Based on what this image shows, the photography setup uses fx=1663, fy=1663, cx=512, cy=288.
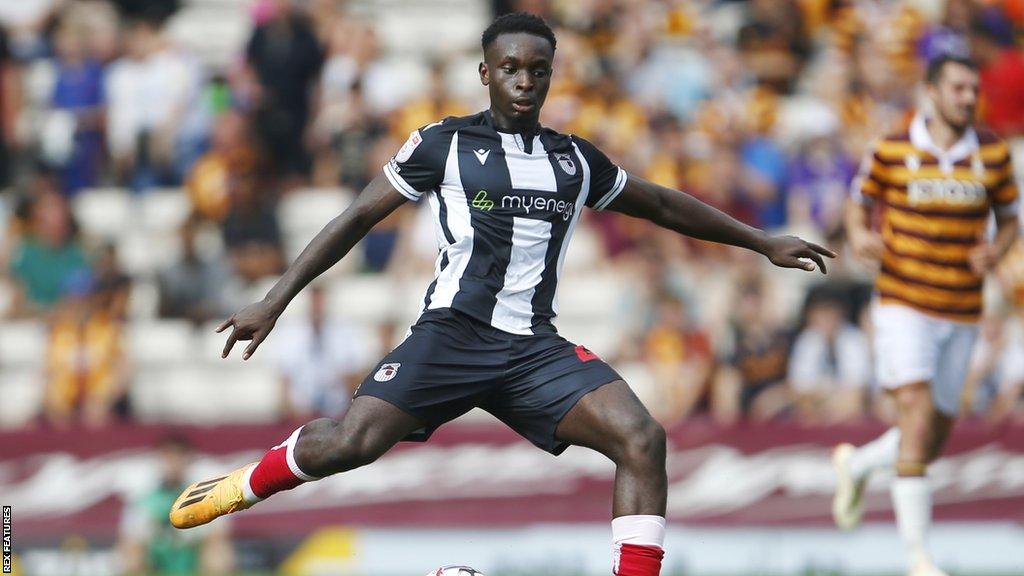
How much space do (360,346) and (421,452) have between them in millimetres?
1556

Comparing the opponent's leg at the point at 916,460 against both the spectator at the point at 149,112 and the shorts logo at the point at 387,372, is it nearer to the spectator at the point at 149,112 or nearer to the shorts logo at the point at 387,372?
the shorts logo at the point at 387,372

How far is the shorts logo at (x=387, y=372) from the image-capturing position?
7.16 meters

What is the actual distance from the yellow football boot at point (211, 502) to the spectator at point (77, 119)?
9513 mm

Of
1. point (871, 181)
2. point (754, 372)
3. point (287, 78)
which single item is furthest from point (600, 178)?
point (287, 78)

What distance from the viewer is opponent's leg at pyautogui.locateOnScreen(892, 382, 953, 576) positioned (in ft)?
29.3

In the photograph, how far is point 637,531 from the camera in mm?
6785

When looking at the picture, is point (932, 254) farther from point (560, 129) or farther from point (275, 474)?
point (560, 129)

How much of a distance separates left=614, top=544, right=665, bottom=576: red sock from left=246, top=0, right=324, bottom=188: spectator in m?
9.89

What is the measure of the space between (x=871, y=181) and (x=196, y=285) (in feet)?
24.2

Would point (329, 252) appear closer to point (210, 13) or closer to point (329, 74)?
point (329, 74)

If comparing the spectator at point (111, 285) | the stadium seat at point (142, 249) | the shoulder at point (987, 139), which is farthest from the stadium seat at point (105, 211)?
the shoulder at point (987, 139)

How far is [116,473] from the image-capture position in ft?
42.7

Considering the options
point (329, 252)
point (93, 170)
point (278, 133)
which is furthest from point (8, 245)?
point (329, 252)

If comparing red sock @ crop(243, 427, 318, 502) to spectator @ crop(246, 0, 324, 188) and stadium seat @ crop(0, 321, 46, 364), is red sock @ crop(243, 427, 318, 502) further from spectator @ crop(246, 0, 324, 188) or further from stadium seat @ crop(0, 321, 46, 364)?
spectator @ crop(246, 0, 324, 188)
